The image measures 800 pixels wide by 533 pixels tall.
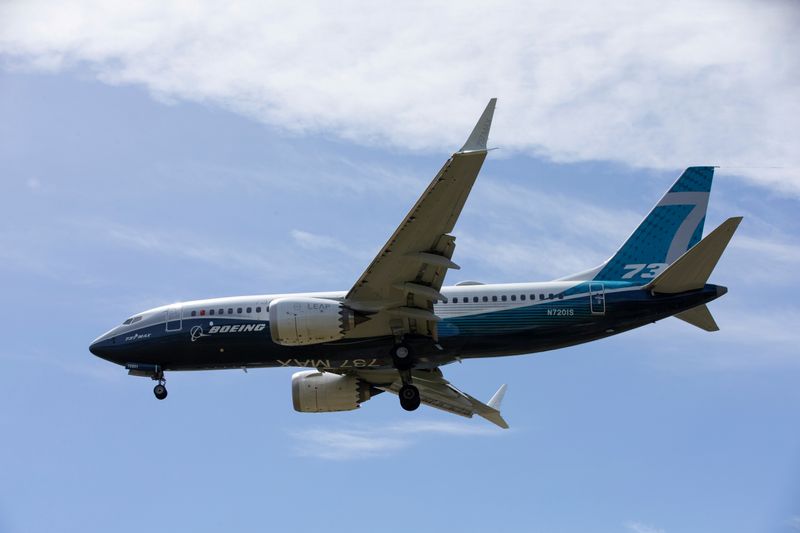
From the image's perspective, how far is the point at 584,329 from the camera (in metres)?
36.2

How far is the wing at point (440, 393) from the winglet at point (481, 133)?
13.0m

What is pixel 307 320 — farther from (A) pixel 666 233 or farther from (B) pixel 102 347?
(A) pixel 666 233

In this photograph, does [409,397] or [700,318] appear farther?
[409,397]

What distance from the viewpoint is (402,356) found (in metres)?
36.2

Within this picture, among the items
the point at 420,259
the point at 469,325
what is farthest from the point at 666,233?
the point at 420,259

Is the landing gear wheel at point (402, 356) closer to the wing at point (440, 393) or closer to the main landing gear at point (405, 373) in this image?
the main landing gear at point (405, 373)

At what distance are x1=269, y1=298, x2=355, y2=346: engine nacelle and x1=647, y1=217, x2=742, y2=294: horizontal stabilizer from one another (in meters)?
9.70

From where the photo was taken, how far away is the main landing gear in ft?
119

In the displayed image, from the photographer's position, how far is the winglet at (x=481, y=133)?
94.9ft

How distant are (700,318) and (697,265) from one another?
10.4 ft

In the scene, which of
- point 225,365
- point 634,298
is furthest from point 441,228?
point 225,365

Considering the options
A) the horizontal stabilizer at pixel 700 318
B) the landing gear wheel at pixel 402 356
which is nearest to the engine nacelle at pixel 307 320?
the landing gear wheel at pixel 402 356

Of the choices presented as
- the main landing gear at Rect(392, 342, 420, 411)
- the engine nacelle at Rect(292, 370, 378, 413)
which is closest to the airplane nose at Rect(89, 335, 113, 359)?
the engine nacelle at Rect(292, 370, 378, 413)

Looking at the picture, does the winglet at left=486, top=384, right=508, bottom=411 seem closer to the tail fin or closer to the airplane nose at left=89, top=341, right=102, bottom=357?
the tail fin
